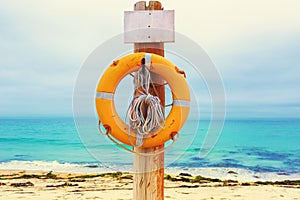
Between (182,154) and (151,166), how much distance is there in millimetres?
219

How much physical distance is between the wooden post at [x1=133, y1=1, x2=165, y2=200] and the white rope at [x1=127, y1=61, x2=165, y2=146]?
0.08 meters

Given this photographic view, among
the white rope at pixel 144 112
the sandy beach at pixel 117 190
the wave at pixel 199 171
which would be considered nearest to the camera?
the white rope at pixel 144 112

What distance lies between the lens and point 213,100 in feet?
6.50

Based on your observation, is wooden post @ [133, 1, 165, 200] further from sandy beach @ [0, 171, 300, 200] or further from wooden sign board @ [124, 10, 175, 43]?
sandy beach @ [0, 171, 300, 200]

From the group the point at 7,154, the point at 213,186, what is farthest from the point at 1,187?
the point at 7,154

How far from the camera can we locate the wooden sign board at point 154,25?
6.40 ft

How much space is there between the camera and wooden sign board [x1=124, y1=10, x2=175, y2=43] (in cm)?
195

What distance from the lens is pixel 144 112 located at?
1.86 metres

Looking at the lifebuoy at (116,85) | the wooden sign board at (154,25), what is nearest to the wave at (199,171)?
the lifebuoy at (116,85)

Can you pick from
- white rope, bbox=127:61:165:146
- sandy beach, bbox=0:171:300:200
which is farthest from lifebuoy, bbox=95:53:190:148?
sandy beach, bbox=0:171:300:200

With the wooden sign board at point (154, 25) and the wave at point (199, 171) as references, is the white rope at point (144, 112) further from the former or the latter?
the wave at point (199, 171)

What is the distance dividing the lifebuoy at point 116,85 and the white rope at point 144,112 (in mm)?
33

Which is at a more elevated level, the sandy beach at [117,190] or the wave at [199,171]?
the sandy beach at [117,190]

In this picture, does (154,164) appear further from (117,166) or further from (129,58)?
(129,58)
